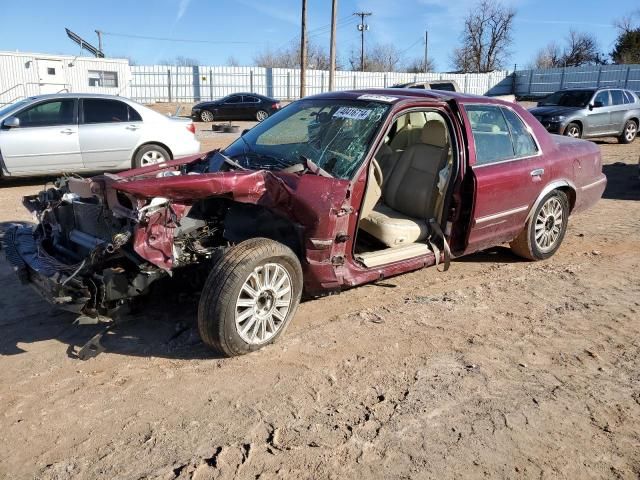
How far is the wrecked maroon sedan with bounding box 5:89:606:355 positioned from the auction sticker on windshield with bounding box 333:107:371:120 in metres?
0.01

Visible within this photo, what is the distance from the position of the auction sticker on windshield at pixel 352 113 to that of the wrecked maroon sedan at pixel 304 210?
0.5 inches

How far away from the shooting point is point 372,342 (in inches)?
155

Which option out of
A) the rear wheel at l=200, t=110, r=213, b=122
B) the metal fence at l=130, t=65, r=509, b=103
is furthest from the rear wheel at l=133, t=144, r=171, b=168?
the metal fence at l=130, t=65, r=509, b=103

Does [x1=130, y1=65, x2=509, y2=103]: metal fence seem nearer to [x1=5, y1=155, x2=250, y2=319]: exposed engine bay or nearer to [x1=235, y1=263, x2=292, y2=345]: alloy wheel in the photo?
[x1=5, y1=155, x2=250, y2=319]: exposed engine bay

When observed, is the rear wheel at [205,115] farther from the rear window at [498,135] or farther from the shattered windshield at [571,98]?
the rear window at [498,135]

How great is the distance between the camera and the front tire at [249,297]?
3414mm

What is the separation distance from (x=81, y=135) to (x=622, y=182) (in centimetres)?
989

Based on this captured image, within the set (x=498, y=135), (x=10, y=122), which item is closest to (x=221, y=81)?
(x=10, y=122)

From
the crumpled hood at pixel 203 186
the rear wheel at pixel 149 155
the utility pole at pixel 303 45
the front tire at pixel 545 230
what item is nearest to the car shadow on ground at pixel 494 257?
the front tire at pixel 545 230

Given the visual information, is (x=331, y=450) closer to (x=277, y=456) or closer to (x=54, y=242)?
(x=277, y=456)

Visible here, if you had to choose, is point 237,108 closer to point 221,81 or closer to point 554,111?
point 221,81

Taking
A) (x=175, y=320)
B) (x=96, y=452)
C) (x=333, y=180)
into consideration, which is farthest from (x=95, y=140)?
(x=96, y=452)

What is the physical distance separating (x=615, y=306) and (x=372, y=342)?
216cm

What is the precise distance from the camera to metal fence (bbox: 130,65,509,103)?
3416 centimetres
